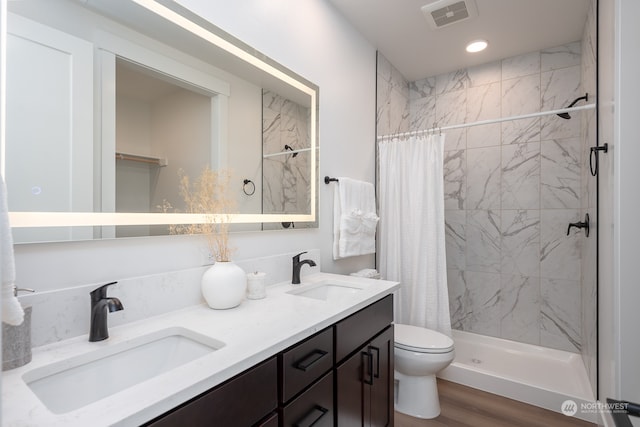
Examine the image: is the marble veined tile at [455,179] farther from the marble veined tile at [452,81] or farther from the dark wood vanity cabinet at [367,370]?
the dark wood vanity cabinet at [367,370]

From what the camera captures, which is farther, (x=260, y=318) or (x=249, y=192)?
(x=249, y=192)

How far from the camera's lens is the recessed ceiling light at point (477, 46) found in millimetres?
2596

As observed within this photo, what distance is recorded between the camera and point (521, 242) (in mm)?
2785

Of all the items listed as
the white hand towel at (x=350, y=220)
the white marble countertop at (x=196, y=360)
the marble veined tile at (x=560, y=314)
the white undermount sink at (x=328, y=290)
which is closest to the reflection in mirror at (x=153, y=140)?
the white marble countertop at (x=196, y=360)

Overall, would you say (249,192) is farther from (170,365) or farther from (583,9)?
(583,9)

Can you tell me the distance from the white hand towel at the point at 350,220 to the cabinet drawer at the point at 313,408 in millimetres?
1045

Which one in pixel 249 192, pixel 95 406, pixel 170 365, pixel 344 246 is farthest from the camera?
pixel 344 246

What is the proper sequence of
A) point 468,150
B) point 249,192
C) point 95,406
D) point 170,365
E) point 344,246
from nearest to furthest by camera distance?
point 95,406
point 170,365
point 249,192
point 344,246
point 468,150

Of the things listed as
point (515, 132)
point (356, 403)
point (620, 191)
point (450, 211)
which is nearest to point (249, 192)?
point (356, 403)

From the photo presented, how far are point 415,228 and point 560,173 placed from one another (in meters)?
1.36

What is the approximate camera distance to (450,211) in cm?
312

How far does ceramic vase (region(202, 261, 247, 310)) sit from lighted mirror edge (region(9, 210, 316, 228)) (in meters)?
0.22

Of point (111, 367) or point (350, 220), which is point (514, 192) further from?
point (111, 367)

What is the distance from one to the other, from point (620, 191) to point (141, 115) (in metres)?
1.89
